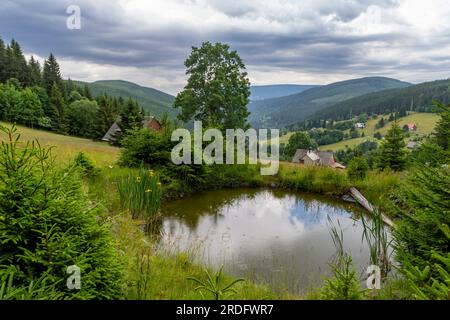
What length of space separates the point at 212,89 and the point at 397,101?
115 metres

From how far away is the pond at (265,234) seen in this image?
4.71 metres

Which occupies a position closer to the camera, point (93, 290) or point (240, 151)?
point (93, 290)

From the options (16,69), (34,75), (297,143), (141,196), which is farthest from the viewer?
(297,143)

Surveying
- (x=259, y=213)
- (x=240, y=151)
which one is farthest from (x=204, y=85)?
(x=259, y=213)

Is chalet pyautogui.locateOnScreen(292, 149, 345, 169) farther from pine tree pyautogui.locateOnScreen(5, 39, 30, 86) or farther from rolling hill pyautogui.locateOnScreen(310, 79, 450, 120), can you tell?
rolling hill pyautogui.locateOnScreen(310, 79, 450, 120)

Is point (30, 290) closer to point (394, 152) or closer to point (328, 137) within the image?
point (394, 152)

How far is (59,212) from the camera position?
227 centimetres

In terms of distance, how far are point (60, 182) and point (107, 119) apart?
36.3 metres

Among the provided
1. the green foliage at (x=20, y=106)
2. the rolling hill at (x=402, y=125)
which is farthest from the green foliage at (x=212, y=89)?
the rolling hill at (x=402, y=125)

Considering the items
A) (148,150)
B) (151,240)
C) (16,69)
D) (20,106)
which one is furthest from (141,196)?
(16,69)

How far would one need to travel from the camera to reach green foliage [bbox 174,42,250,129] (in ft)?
66.5

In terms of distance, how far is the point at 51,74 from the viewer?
46281 millimetres

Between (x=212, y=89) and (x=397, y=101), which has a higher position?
(x=397, y=101)
